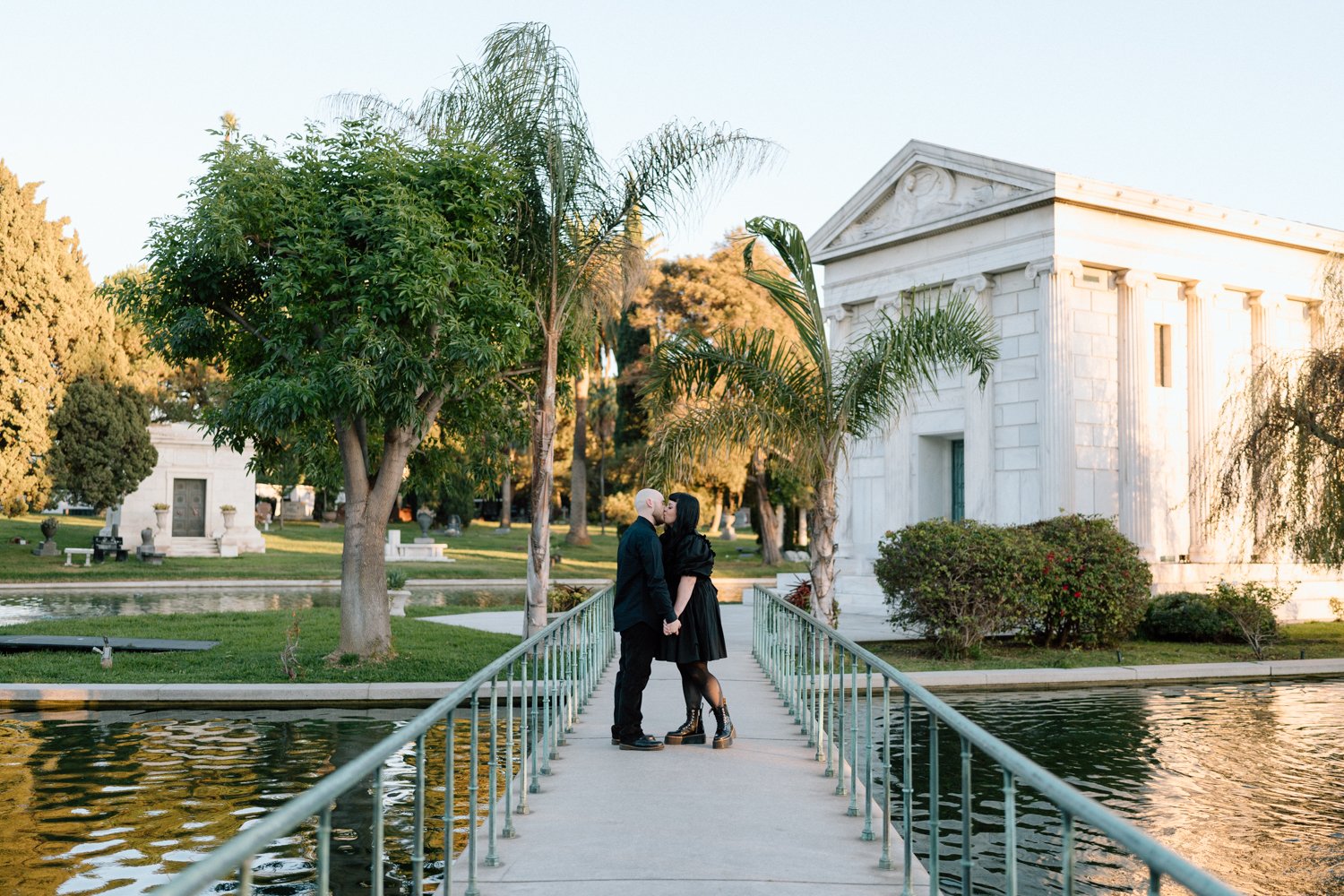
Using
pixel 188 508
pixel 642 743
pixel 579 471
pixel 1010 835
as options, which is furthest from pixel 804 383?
pixel 188 508

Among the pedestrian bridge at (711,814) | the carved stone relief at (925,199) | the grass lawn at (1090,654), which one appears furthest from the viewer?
the carved stone relief at (925,199)

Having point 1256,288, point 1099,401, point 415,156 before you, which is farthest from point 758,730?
point 1256,288

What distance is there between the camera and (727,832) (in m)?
6.13

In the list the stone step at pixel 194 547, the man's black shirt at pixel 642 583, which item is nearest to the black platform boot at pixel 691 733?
the man's black shirt at pixel 642 583

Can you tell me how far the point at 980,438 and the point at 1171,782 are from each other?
15.2 metres

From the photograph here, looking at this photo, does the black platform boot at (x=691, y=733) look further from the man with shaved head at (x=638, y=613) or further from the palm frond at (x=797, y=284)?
the palm frond at (x=797, y=284)

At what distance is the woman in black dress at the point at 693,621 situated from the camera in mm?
8500

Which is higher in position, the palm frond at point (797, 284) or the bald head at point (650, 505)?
the palm frond at point (797, 284)

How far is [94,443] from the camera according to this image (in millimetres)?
36562

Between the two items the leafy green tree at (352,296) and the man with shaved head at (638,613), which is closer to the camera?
the man with shaved head at (638,613)

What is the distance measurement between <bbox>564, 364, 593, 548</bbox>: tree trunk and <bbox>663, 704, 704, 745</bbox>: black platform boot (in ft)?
122

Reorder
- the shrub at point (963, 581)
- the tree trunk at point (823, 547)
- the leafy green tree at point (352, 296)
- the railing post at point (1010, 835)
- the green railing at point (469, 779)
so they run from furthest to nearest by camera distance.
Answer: the shrub at point (963, 581) → the tree trunk at point (823, 547) → the leafy green tree at point (352, 296) → the railing post at point (1010, 835) → the green railing at point (469, 779)

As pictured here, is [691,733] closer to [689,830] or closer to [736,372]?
[689,830]

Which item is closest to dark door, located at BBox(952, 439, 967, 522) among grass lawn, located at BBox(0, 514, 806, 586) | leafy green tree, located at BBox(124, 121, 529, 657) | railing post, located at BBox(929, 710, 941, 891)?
grass lawn, located at BBox(0, 514, 806, 586)
